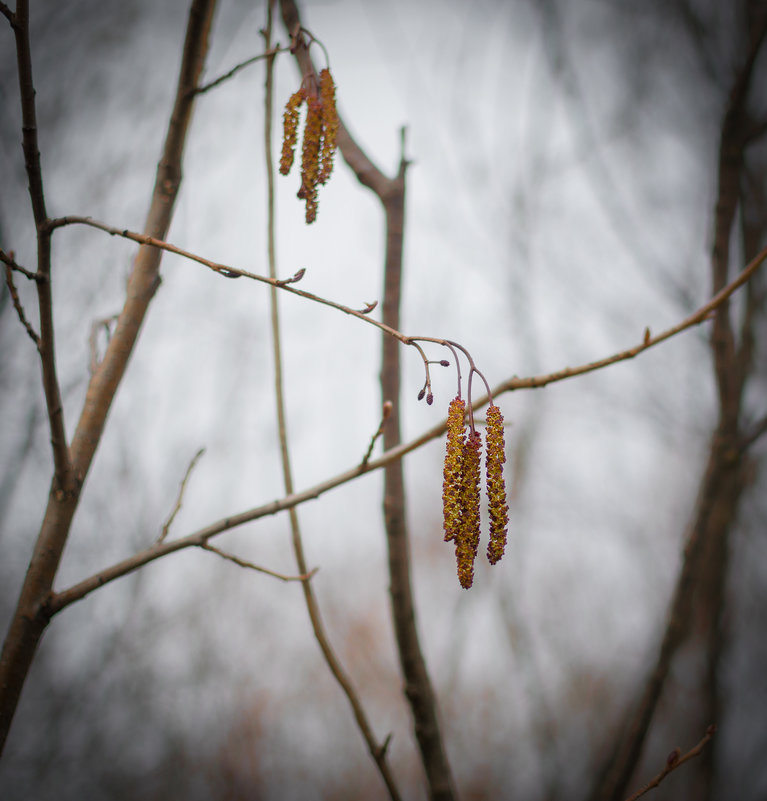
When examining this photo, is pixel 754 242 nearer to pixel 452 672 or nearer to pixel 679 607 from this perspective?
pixel 679 607

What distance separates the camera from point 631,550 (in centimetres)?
357

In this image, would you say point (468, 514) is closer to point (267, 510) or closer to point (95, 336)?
point (267, 510)

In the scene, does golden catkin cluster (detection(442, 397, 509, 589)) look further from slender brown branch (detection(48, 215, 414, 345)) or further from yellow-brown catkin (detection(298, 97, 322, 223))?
yellow-brown catkin (detection(298, 97, 322, 223))

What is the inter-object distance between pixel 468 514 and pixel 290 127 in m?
0.50

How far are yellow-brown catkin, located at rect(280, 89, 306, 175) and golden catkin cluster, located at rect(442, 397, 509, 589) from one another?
0.37 meters

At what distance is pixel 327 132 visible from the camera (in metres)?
0.73

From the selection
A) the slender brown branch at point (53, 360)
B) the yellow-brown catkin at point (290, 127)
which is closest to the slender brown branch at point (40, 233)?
the slender brown branch at point (53, 360)

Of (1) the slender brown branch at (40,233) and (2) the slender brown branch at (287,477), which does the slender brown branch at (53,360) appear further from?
(2) the slender brown branch at (287,477)

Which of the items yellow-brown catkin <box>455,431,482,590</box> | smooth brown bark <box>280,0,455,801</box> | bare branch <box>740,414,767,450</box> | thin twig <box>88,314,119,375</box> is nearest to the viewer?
yellow-brown catkin <box>455,431,482,590</box>

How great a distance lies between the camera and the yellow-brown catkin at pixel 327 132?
72cm

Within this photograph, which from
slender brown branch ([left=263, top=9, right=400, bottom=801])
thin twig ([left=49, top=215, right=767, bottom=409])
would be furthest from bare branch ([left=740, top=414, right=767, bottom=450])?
slender brown branch ([left=263, top=9, right=400, bottom=801])

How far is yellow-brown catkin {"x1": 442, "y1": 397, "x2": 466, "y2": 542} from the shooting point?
59 cm

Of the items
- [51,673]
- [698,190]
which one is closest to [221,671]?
[51,673]

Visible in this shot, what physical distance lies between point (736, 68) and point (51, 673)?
11.5 ft
